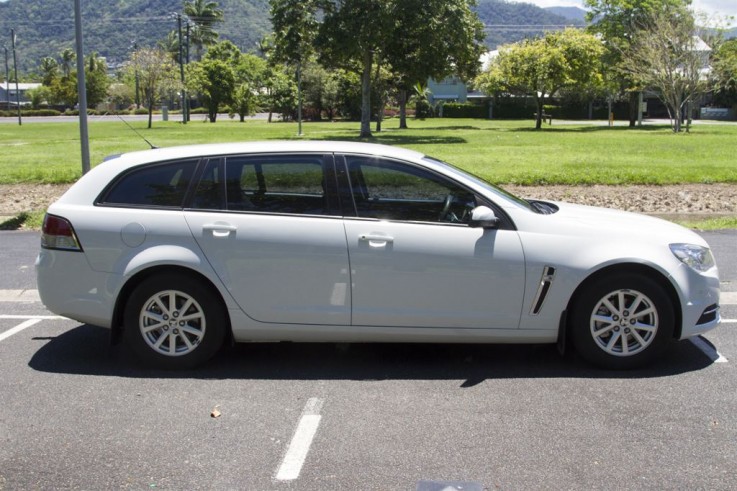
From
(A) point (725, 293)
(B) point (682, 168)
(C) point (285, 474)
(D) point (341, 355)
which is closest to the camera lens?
(C) point (285, 474)

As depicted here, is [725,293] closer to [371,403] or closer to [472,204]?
[472,204]

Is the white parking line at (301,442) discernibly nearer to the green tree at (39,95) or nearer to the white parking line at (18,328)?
the white parking line at (18,328)

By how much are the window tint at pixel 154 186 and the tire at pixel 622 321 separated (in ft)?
9.56

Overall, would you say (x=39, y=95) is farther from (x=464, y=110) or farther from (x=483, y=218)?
(x=483, y=218)

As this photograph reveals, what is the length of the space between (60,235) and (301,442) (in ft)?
8.02

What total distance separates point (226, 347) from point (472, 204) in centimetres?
223

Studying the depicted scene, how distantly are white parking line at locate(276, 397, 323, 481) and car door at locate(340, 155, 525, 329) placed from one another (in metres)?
0.80

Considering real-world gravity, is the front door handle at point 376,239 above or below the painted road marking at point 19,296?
above

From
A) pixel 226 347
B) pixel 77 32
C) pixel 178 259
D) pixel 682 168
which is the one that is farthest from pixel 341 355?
pixel 682 168

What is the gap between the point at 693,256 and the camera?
5297mm

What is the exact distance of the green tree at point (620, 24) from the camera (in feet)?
173

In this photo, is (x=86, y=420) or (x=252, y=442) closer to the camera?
(x=252, y=442)

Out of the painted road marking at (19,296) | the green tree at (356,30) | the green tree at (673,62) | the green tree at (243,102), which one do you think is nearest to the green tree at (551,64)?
the green tree at (673,62)

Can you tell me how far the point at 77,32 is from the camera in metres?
11.6
